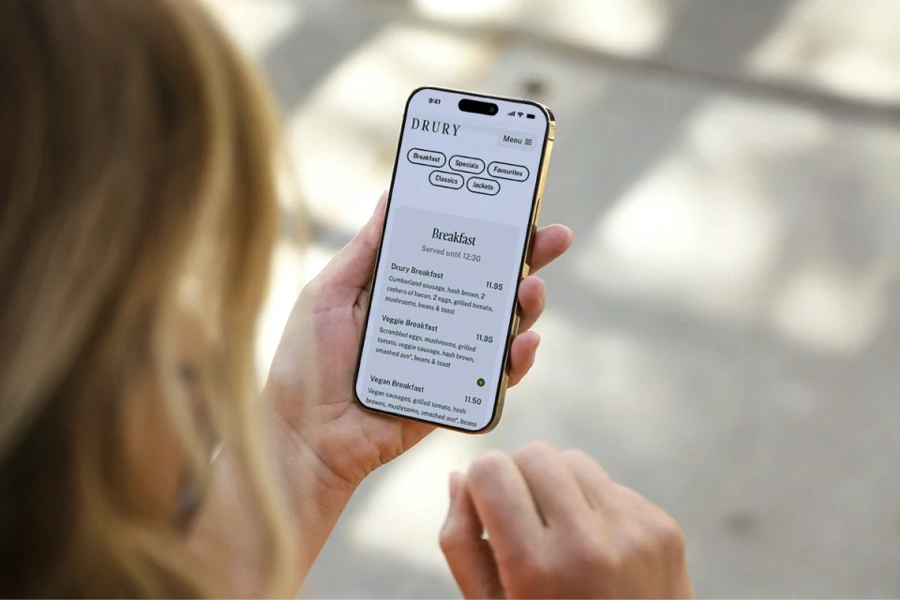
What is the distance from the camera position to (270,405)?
66cm

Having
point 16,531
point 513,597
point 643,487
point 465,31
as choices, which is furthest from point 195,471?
point 465,31

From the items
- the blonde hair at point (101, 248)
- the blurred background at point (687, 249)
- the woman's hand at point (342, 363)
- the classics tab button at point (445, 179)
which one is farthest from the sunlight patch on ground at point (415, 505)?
the blonde hair at point (101, 248)

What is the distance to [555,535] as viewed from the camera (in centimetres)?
54

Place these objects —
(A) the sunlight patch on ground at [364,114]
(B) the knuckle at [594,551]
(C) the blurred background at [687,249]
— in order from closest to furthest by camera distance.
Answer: (B) the knuckle at [594,551] → (C) the blurred background at [687,249] → (A) the sunlight patch on ground at [364,114]

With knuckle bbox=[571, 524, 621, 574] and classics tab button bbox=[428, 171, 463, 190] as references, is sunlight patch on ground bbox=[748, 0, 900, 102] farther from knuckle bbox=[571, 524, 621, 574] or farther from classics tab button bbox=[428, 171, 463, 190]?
knuckle bbox=[571, 524, 621, 574]

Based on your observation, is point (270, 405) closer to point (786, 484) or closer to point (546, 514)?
point (546, 514)

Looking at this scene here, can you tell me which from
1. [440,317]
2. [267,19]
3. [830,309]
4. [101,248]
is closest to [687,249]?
[830,309]

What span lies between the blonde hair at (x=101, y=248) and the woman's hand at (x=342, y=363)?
28 centimetres

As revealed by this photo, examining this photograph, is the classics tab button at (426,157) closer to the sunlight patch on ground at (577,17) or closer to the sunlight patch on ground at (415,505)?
the sunlight patch on ground at (415,505)

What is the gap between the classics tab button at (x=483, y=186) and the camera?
662 mm

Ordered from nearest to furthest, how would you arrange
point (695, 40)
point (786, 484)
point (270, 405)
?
1. point (270, 405)
2. point (786, 484)
3. point (695, 40)

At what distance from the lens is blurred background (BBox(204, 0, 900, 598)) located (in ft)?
3.01

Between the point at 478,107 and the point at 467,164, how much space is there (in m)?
0.04

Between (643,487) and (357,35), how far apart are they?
714 millimetres
